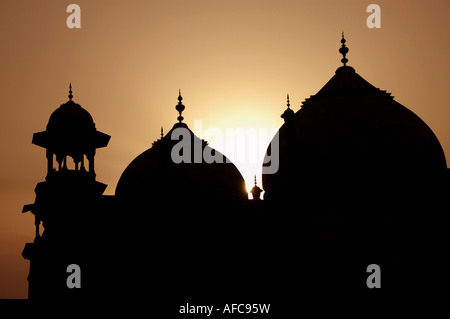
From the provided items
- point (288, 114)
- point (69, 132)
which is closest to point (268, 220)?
point (288, 114)

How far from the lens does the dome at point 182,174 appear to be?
29.8 metres

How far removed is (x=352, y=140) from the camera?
96.2 ft

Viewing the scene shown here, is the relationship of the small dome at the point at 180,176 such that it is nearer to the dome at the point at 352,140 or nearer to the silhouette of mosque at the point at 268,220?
the silhouette of mosque at the point at 268,220

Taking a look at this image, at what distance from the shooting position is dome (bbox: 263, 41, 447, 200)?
2891cm

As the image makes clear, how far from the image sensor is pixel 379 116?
1175 inches

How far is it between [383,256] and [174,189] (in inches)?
257

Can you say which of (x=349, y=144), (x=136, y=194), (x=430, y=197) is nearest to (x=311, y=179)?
(x=349, y=144)

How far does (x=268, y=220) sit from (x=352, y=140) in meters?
4.11

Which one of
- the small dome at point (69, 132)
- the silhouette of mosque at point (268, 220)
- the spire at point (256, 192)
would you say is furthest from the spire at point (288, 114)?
the small dome at point (69, 132)

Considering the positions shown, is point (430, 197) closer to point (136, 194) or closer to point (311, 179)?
point (311, 179)

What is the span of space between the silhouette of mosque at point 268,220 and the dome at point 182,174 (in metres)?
0.08

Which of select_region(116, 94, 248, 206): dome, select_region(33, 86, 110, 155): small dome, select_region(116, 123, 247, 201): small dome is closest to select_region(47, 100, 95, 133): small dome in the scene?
select_region(33, 86, 110, 155): small dome

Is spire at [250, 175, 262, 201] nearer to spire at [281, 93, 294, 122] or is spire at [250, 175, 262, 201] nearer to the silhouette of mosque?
the silhouette of mosque

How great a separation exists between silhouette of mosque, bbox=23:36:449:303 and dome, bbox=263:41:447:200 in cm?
4
